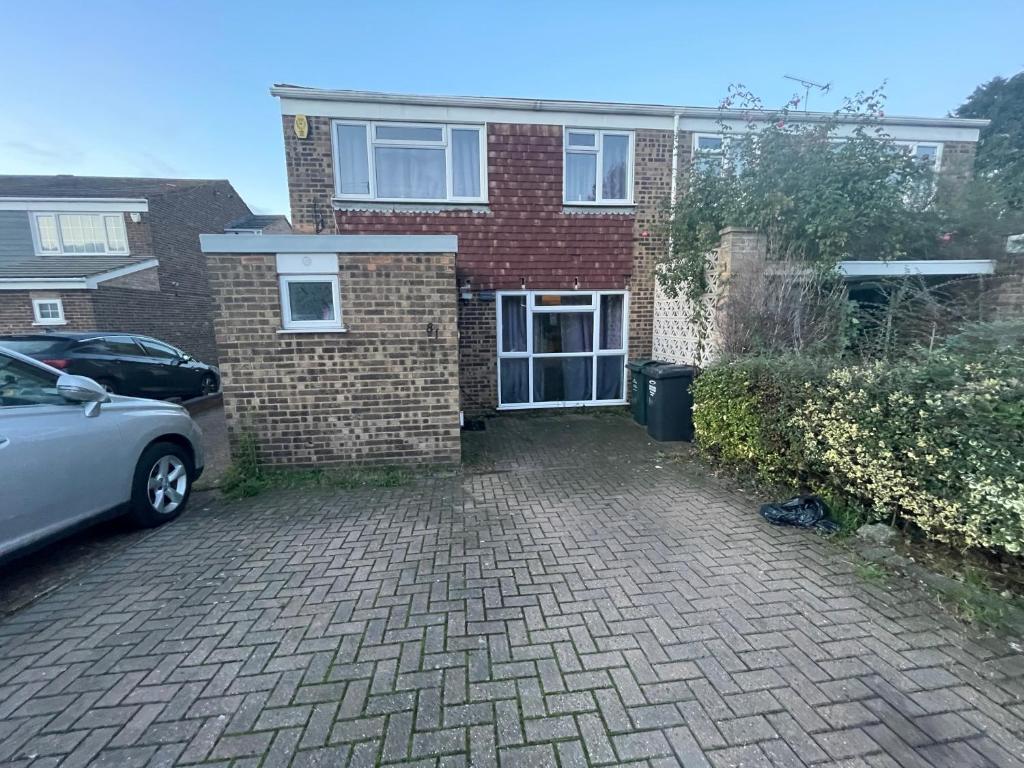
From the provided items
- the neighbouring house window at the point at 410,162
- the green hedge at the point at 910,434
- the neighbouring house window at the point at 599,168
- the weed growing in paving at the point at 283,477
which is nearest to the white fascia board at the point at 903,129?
the neighbouring house window at the point at 599,168

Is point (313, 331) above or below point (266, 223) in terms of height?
below

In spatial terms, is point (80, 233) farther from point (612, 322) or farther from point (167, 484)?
point (612, 322)

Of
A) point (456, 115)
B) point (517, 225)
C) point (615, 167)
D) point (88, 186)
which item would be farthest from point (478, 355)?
point (88, 186)

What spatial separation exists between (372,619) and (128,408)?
3004mm

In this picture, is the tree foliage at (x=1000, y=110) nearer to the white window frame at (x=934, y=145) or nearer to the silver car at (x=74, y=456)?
the white window frame at (x=934, y=145)

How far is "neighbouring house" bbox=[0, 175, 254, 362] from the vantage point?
11695 mm

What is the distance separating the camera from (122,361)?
821cm

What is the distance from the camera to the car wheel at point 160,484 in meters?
3.80

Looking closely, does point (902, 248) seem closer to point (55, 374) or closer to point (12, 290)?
point (55, 374)

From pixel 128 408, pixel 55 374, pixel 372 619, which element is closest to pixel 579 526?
pixel 372 619

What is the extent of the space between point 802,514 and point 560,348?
16.7 feet

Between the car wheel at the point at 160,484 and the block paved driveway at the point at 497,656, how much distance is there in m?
0.25

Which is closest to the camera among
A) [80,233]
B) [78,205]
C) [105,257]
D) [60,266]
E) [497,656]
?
[497,656]

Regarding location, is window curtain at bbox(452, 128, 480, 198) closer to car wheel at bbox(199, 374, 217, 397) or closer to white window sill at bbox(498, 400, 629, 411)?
white window sill at bbox(498, 400, 629, 411)
